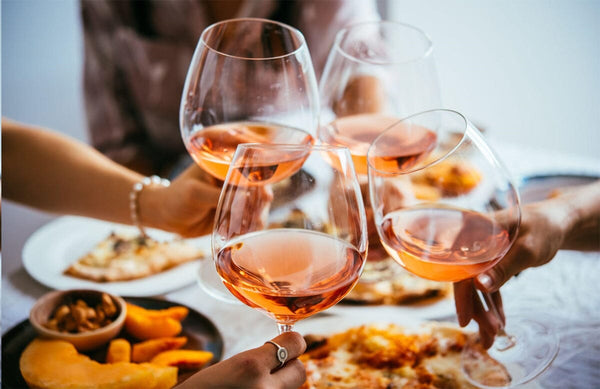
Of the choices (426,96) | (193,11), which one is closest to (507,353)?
(426,96)

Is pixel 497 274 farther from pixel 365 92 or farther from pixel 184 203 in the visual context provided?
pixel 184 203

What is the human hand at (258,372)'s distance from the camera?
615 millimetres

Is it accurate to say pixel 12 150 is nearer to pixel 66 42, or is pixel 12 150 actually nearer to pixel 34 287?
pixel 34 287

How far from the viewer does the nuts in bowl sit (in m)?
0.87

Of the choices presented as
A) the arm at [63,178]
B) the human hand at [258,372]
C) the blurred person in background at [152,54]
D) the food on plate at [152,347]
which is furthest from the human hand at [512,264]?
the blurred person in background at [152,54]

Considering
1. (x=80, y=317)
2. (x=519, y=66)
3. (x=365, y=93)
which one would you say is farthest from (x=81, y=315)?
(x=519, y=66)

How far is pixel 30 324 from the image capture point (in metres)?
0.93

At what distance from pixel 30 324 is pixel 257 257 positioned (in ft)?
1.60

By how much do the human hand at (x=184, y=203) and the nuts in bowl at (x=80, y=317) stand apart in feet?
0.72

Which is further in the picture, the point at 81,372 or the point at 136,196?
the point at 136,196

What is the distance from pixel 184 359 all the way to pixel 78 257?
17.8 inches

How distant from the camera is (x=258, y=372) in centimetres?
62

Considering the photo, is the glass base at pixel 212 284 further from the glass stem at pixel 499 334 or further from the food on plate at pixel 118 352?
the glass stem at pixel 499 334

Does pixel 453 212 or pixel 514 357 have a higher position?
pixel 453 212
